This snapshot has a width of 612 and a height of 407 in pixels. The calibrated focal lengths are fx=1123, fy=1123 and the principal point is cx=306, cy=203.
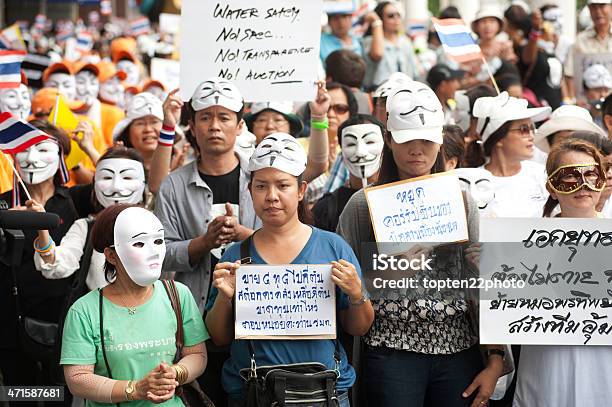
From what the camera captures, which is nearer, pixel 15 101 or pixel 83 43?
pixel 15 101

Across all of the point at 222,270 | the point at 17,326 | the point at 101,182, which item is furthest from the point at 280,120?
the point at 222,270

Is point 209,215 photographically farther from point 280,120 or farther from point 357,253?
point 280,120

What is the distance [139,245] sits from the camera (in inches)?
198

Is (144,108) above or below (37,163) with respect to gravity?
A: above

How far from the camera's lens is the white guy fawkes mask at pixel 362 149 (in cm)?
678

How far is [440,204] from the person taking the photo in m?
5.29

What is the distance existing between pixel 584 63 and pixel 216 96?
5.61 metres

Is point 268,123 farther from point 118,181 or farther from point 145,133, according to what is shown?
point 118,181

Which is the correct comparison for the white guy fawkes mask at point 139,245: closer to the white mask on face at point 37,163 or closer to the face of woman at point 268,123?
the white mask on face at point 37,163

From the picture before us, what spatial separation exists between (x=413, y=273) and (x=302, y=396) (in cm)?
80

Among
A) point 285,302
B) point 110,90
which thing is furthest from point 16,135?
point 110,90

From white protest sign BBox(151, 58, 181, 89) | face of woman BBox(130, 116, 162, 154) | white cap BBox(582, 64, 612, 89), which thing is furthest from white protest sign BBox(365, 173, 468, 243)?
white protest sign BBox(151, 58, 181, 89)

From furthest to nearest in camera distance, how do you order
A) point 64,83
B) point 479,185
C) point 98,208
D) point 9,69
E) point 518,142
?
Result: 1. point 64,83
2. point 9,69
3. point 518,142
4. point 98,208
5. point 479,185

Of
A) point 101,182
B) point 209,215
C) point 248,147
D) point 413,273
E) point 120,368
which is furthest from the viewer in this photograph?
point 248,147
